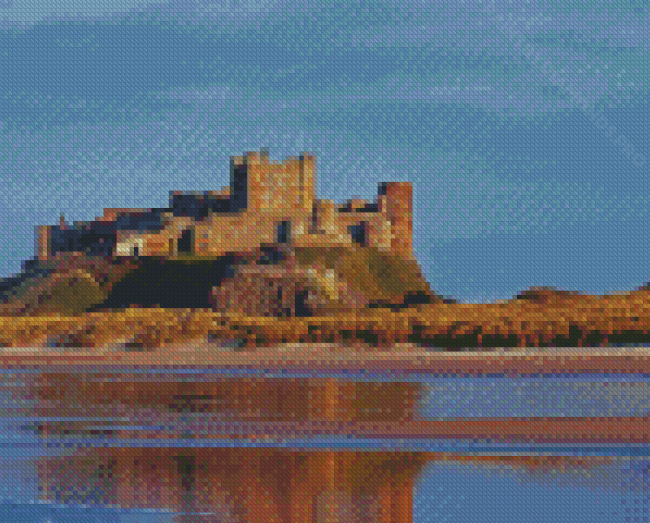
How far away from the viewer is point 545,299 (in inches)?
2803

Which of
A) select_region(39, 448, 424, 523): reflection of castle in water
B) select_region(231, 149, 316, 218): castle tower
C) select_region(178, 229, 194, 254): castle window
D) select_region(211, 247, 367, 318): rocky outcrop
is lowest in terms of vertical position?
select_region(39, 448, 424, 523): reflection of castle in water

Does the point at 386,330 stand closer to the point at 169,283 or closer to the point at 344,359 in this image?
the point at 344,359

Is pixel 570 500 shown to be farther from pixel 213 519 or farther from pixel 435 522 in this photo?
pixel 213 519

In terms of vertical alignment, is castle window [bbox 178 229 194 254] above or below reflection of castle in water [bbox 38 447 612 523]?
above

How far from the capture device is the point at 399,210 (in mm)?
102625

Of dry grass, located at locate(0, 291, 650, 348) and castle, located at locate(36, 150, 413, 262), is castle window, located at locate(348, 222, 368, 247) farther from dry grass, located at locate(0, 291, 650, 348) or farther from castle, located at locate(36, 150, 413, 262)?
dry grass, located at locate(0, 291, 650, 348)

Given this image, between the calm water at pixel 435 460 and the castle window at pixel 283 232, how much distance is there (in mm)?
68324

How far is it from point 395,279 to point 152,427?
251 feet

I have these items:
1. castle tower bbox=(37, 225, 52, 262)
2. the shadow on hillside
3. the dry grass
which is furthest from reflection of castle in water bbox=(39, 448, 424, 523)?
castle tower bbox=(37, 225, 52, 262)

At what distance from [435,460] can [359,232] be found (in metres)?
85.5

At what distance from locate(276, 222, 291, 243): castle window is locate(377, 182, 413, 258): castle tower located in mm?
8677

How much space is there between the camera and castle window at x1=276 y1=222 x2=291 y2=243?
3755 inches

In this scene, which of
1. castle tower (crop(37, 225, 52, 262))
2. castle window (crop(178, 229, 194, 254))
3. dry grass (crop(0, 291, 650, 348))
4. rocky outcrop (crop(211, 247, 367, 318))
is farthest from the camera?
castle tower (crop(37, 225, 52, 262))

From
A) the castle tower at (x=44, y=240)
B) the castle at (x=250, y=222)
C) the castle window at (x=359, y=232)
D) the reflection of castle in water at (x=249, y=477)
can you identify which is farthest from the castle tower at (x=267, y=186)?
the reflection of castle in water at (x=249, y=477)
